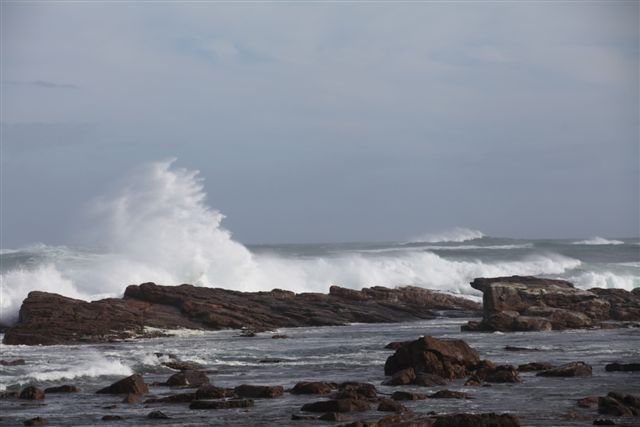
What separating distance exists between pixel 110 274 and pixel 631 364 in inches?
1392

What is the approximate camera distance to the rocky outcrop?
3975 centimetres

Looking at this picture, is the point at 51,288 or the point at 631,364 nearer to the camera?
the point at 631,364

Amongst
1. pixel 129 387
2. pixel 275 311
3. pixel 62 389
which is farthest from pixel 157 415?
pixel 275 311

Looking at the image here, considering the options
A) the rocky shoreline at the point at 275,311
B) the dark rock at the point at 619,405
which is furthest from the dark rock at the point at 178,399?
the rocky shoreline at the point at 275,311

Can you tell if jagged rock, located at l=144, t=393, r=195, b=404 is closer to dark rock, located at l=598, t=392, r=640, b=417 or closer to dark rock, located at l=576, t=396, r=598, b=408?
dark rock, located at l=576, t=396, r=598, b=408

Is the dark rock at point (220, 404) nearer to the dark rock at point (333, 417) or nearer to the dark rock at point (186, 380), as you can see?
the dark rock at point (333, 417)

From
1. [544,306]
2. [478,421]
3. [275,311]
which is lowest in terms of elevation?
[478,421]

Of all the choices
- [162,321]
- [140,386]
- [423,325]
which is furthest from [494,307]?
[140,386]

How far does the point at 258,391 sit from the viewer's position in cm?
2216

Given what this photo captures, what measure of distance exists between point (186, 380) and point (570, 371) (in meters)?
8.96

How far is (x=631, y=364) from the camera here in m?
25.7

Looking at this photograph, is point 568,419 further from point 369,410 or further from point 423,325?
point 423,325

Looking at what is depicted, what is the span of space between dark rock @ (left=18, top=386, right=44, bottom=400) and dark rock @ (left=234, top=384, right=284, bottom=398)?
418 centimetres

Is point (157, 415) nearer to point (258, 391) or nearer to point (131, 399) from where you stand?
point (131, 399)
